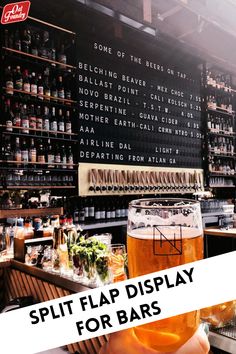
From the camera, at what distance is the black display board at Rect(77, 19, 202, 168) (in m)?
5.58

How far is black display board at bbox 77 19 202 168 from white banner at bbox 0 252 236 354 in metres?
4.48

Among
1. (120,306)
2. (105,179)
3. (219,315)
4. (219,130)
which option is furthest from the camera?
(219,130)

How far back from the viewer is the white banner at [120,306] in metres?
0.59

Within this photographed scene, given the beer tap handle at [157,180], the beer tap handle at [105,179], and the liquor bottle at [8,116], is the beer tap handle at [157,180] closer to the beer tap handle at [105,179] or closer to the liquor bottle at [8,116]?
the beer tap handle at [105,179]

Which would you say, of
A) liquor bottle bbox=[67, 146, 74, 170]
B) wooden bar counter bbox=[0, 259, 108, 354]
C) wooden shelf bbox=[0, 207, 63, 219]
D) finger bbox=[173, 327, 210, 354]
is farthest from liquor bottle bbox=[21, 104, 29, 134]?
finger bbox=[173, 327, 210, 354]

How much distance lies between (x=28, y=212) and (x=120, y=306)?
4.00m

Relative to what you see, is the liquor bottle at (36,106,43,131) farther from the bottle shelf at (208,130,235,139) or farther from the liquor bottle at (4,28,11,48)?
the bottle shelf at (208,130,235,139)

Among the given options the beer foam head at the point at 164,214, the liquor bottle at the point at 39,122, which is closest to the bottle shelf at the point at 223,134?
the liquor bottle at the point at 39,122

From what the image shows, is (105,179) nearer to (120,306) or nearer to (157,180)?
(157,180)

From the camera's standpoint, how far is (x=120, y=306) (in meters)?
0.72

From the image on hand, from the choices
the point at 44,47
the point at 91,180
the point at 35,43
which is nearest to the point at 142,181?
the point at 91,180

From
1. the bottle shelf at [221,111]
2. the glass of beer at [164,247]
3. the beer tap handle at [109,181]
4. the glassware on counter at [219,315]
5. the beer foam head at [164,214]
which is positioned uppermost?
the bottle shelf at [221,111]

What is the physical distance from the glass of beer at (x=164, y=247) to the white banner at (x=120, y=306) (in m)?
0.02

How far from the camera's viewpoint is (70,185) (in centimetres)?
520
